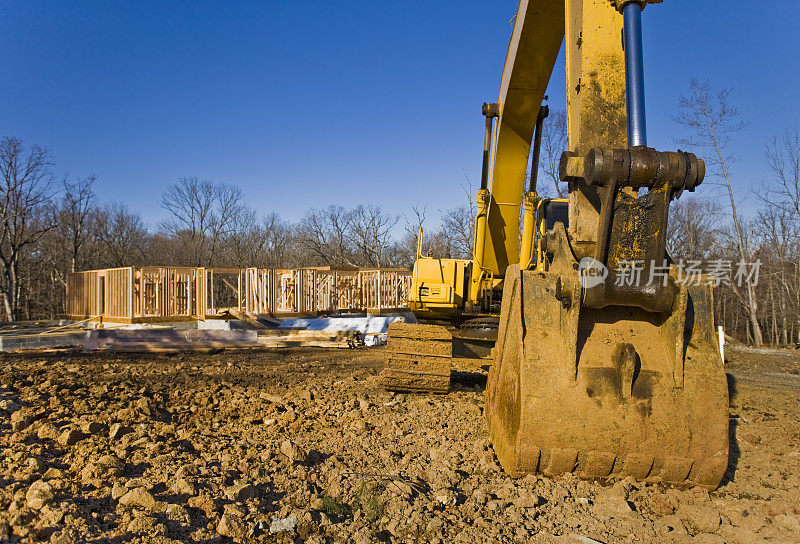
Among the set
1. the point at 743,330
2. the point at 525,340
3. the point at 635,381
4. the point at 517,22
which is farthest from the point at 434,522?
the point at 743,330

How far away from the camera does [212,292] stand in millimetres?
21422

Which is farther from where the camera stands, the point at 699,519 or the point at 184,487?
the point at 184,487

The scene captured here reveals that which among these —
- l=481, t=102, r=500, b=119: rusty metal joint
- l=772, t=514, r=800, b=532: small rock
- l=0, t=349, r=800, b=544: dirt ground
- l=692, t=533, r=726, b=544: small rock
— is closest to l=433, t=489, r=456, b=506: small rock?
l=0, t=349, r=800, b=544: dirt ground

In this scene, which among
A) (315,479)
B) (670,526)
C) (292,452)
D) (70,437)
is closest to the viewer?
(670,526)

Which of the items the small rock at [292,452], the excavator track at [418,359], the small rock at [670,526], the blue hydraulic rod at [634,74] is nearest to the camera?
the small rock at [670,526]

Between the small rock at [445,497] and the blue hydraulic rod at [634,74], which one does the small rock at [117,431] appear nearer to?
the small rock at [445,497]

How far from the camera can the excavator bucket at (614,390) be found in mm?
3654

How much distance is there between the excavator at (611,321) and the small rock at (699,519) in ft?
0.81

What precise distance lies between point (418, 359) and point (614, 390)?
327cm

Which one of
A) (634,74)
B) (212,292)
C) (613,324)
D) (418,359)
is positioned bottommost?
(418,359)

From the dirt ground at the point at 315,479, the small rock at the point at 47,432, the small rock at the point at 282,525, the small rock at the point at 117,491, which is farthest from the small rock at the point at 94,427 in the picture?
the small rock at the point at 282,525

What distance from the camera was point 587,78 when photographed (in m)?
4.09

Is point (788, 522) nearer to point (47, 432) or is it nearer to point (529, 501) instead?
point (529, 501)

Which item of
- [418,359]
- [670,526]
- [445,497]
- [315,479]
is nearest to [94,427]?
[315,479]
